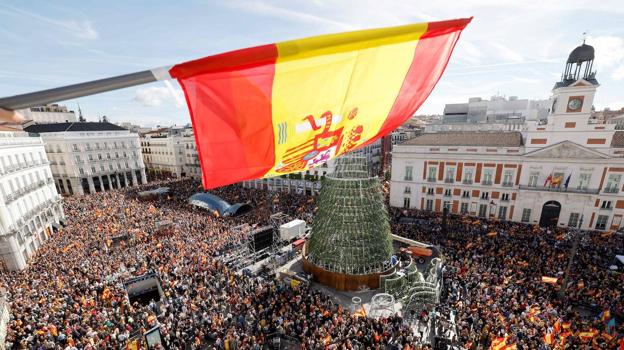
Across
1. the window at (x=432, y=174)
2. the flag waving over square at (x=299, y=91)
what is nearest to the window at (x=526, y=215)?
the window at (x=432, y=174)

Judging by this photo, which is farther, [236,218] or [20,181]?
[236,218]

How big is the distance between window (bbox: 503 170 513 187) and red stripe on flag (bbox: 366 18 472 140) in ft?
132

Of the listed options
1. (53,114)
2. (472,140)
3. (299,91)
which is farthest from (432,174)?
(53,114)

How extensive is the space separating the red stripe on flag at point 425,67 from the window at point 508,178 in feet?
132

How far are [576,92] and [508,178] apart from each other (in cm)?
1308

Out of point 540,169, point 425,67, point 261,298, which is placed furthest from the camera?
point 540,169

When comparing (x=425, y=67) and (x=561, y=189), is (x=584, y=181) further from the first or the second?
(x=425, y=67)

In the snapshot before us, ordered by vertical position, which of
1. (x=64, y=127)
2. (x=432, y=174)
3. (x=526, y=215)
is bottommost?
(x=526, y=215)

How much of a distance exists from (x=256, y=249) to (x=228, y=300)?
7906 millimetres

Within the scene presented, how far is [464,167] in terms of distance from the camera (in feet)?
133

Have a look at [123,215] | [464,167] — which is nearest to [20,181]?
[123,215]

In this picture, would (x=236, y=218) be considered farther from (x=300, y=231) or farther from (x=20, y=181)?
(x=20, y=181)

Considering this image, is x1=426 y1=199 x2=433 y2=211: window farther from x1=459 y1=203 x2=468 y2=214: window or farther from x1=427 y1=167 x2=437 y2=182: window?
x1=459 y1=203 x2=468 y2=214: window

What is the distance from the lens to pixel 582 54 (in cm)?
3406
